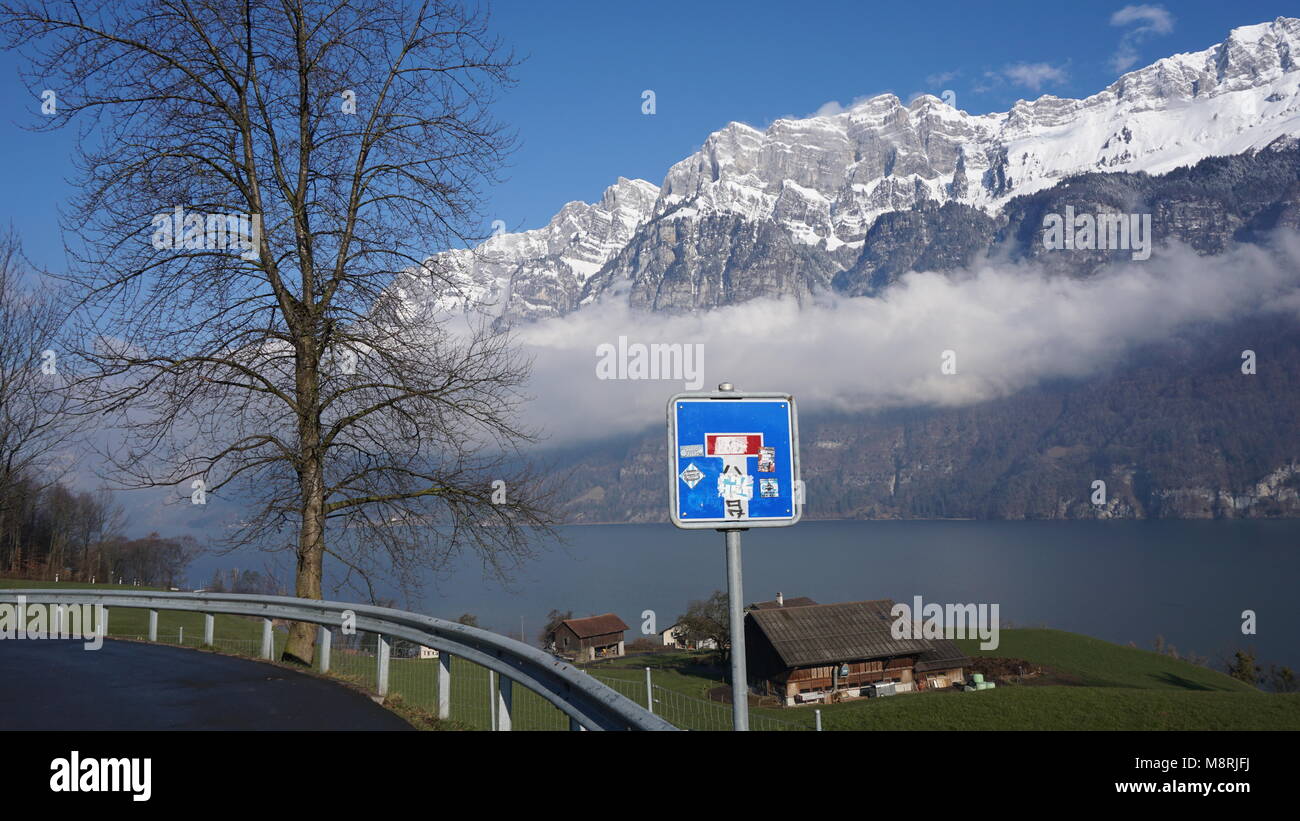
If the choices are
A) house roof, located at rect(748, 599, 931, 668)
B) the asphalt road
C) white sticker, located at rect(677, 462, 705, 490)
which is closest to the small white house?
house roof, located at rect(748, 599, 931, 668)

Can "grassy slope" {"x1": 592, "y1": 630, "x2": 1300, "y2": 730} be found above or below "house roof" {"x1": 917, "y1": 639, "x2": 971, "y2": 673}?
above

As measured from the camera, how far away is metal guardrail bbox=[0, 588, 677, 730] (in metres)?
5.33

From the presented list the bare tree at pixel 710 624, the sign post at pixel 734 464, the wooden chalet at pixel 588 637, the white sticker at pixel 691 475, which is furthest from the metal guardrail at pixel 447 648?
the wooden chalet at pixel 588 637

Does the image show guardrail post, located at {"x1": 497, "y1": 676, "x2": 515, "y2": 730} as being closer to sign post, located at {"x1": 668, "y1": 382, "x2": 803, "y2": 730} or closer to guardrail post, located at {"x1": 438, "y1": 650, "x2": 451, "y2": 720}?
guardrail post, located at {"x1": 438, "y1": 650, "x2": 451, "y2": 720}

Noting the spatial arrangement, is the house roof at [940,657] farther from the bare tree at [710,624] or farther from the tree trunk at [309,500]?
the tree trunk at [309,500]

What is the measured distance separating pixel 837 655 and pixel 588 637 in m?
30.7

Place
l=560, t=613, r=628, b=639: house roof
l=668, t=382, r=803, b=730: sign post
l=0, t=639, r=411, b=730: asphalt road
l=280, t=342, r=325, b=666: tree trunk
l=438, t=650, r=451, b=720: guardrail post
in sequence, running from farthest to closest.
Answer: l=560, t=613, r=628, b=639: house roof < l=280, t=342, r=325, b=666: tree trunk < l=438, t=650, r=451, b=720: guardrail post < l=0, t=639, r=411, b=730: asphalt road < l=668, t=382, r=803, b=730: sign post

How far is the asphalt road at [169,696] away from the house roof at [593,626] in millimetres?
64985

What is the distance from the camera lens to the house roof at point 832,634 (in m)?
49.3

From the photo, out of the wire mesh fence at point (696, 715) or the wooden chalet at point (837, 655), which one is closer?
the wire mesh fence at point (696, 715)

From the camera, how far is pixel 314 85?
13102mm
